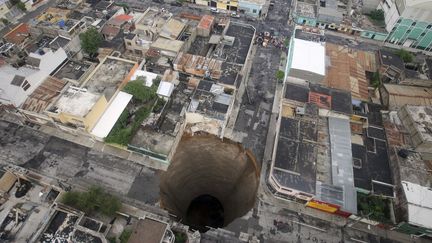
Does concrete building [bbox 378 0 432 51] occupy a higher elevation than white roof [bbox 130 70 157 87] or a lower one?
higher

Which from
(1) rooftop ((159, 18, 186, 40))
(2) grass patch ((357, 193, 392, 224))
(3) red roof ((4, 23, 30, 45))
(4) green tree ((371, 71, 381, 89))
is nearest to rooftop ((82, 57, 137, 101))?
(1) rooftop ((159, 18, 186, 40))

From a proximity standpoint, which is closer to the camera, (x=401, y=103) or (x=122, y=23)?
(x=401, y=103)

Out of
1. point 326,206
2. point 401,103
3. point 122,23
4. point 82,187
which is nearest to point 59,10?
point 122,23

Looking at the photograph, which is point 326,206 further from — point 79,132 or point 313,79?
point 79,132

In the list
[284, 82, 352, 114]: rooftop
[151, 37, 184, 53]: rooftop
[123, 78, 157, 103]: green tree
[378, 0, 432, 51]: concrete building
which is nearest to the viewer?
[123, 78, 157, 103]: green tree

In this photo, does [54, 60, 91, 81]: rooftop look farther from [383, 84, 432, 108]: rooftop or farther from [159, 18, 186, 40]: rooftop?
[383, 84, 432, 108]: rooftop

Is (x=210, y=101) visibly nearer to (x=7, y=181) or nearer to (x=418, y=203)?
(x=7, y=181)
